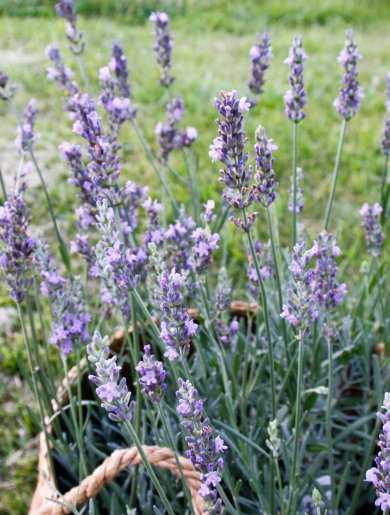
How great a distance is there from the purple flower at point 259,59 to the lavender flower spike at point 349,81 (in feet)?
0.73

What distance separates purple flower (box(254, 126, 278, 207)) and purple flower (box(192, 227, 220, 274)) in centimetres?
16

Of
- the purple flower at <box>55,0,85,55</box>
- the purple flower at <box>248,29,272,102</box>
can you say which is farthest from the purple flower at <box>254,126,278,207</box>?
the purple flower at <box>55,0,85,55</box>

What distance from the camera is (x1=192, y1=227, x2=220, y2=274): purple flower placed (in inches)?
55.5

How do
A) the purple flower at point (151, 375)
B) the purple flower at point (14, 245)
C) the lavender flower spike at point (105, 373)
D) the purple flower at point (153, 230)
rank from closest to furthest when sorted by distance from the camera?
1. the lavender flower spike at point (105, 373)
2. the purple flower at point (151, 375)
3. the purple flower at point (14, 245)
4. the purple flower at point (153, 230)

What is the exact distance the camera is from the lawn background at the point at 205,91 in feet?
9.55

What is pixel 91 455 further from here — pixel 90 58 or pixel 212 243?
pixel 90 58

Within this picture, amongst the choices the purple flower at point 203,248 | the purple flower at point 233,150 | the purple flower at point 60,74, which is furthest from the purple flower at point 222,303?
the purple flower at point 60,74

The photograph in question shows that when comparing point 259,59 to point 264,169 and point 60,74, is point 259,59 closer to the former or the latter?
point 60,74

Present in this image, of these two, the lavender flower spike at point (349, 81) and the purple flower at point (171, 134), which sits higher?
the lavender flower spike at point (349, 81)

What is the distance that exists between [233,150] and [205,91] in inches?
137

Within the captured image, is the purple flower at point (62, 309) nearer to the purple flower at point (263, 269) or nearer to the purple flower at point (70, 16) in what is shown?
the purple flower at point (263, 269)

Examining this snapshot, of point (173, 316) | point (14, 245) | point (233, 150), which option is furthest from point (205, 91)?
point (173, 316)

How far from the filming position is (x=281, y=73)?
4.95 meters

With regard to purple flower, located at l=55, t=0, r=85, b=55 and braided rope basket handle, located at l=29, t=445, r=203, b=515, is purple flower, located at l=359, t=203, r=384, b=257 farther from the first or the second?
purple flower, located at l=55, t=0, r=85, b=55
